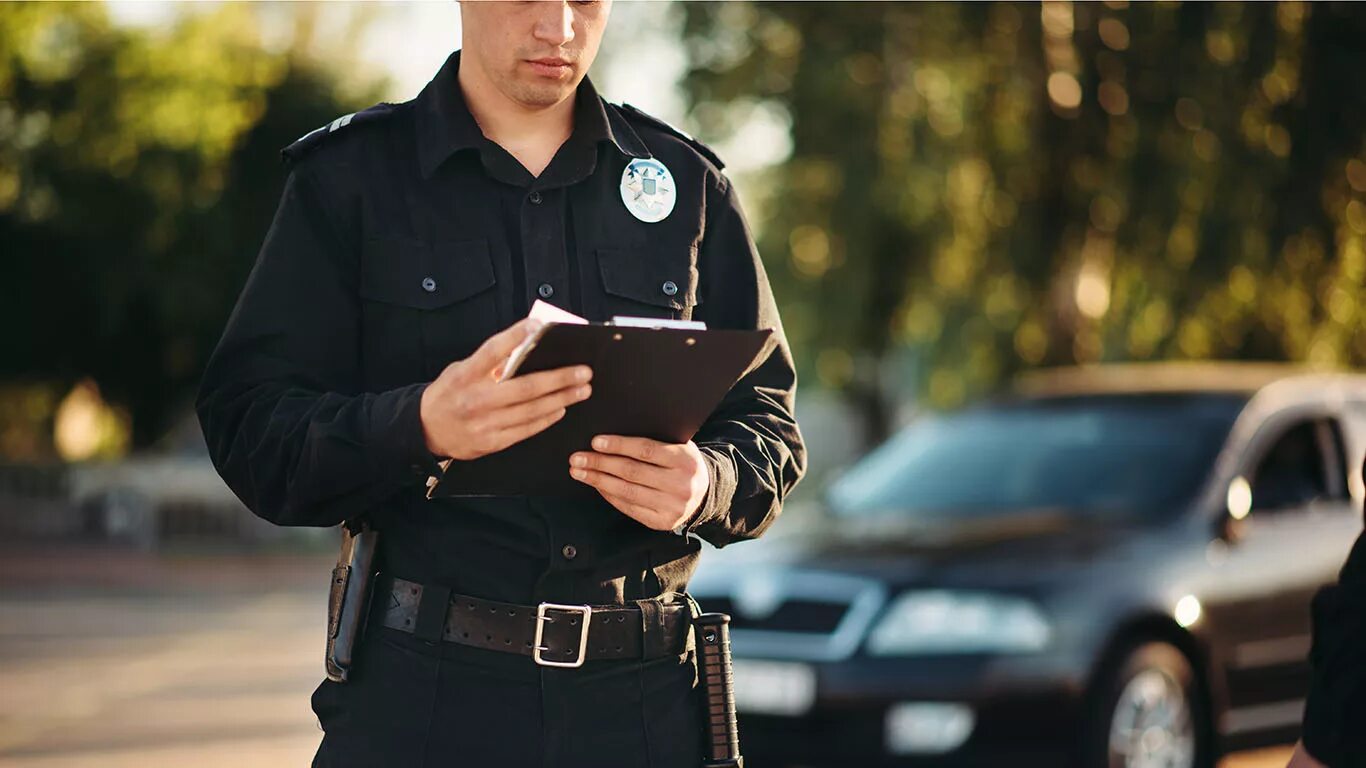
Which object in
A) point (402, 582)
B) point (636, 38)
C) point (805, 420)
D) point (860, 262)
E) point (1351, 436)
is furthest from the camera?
point (805, 420)

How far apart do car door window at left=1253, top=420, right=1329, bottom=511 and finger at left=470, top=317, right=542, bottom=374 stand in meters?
5.60

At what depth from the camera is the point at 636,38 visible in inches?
779

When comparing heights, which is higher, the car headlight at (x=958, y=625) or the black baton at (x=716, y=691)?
the black baton at (x=716, y=691)

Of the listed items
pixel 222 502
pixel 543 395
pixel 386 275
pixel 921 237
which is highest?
pixel 921 237

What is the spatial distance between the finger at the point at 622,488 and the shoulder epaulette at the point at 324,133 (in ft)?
2.01

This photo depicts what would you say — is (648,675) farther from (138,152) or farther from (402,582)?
(138,152)

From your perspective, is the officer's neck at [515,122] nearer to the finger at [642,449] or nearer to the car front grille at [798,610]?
the finger at [642,449]

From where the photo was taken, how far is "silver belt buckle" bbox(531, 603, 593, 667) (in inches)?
96.0

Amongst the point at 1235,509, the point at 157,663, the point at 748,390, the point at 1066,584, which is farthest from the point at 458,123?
the point at 157,663

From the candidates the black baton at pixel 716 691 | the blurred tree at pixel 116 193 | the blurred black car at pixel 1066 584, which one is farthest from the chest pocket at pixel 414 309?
the blurred tree at pixel 116 193

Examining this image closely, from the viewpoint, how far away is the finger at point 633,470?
7.54ft

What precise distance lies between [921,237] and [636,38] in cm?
496

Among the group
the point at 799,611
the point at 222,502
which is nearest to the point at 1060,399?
the point at 799,611

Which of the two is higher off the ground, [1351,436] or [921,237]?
[921,237]
